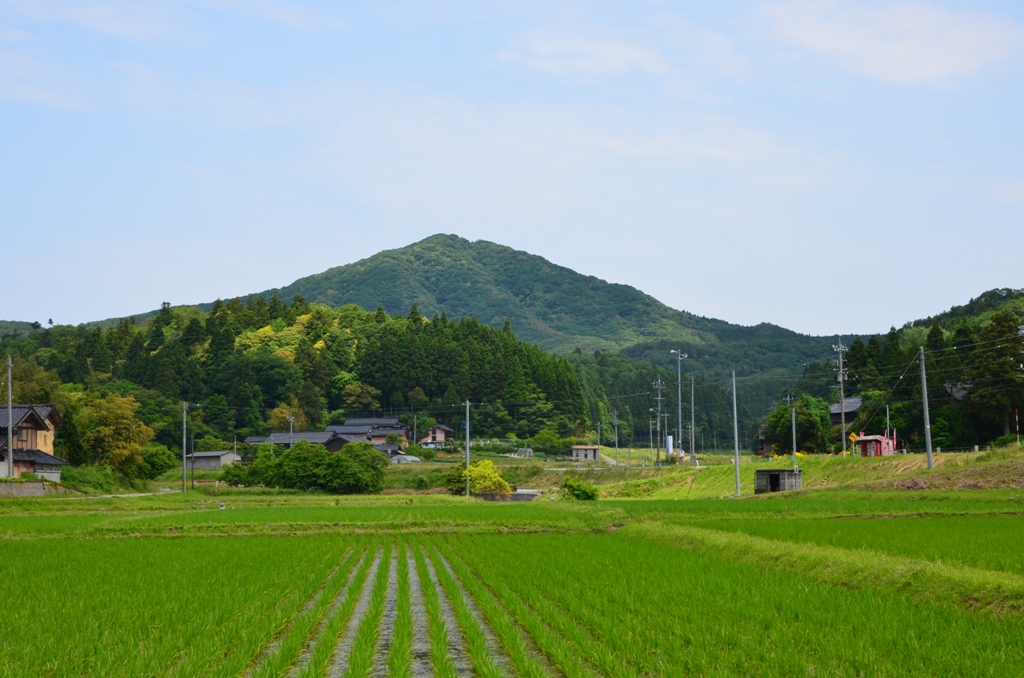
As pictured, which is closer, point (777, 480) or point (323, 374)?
point (777, 480)

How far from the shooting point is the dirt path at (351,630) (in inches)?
344

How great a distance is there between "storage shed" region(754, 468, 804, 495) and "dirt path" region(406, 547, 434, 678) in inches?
1249

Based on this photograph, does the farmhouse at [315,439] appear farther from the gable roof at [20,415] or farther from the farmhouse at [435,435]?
the gable roof at [20,415]

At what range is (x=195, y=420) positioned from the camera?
89.1 m

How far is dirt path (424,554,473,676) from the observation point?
874 centimetres

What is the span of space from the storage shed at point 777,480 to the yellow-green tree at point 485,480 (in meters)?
17.0

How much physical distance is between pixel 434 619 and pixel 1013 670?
6273 mm

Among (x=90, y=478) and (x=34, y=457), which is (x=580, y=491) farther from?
(x=34, y=457)

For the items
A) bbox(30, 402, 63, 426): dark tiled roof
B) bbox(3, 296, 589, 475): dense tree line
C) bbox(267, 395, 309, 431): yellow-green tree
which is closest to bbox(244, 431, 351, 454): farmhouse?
bbox(3, 296, 589, 475): dense tree line

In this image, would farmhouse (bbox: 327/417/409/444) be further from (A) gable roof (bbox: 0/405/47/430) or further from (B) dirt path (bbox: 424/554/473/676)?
(B) dirt path (bbox: 424/554/473/676)

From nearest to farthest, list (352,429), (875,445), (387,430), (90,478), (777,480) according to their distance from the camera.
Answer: (777,480)
(90,478)
(875,445)
(352,429)
(387,430)

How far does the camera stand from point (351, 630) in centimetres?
1079

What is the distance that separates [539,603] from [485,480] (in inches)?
1741

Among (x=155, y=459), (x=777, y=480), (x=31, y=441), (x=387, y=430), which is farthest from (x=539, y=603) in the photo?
(x=387, y=430)
